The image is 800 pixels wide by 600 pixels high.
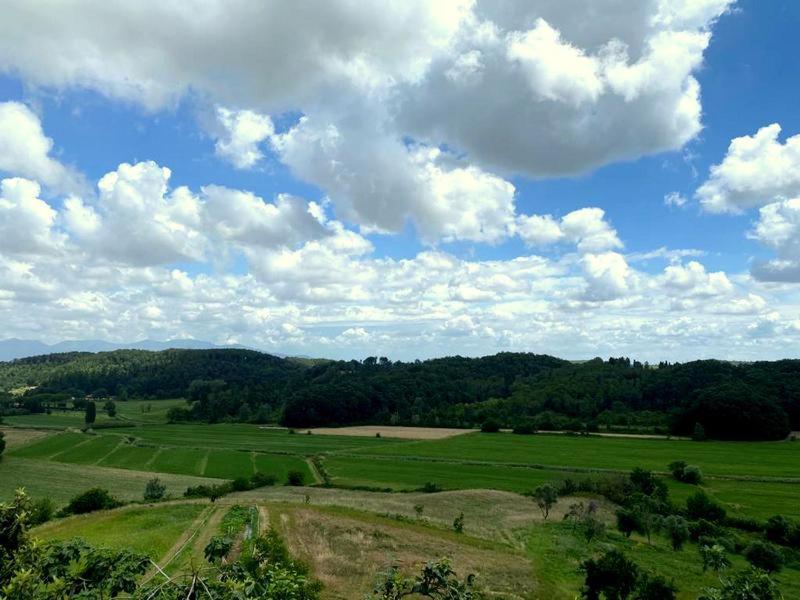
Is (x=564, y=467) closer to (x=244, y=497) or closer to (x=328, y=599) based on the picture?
(x=244, y=497)

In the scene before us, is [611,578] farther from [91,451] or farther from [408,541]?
[91,451]

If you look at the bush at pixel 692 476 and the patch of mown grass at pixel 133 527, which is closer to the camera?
the patch of mown grass at pixel 133 527

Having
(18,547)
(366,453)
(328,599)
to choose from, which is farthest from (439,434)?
(18,547)

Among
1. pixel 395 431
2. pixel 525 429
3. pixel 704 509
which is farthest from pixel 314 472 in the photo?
pixel 525 429

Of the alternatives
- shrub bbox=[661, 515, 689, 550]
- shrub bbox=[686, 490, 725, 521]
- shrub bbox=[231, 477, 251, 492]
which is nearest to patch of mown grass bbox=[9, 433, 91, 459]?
shrub bbox=[231, 477, 251, 492]

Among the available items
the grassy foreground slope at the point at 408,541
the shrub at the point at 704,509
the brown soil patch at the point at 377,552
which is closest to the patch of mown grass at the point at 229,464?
the grassy foreground slope at the point at 408,541

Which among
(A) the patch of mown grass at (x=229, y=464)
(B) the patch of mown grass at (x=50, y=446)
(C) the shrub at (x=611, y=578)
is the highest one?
(C) the shrub at (x=611, y=578)

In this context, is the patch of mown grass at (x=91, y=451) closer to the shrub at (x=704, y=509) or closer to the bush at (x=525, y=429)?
the bush at (x=525, y=429)

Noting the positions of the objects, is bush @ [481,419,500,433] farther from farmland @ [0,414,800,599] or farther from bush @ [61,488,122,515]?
bush @ [61,488,122,515]
